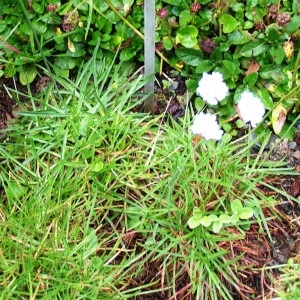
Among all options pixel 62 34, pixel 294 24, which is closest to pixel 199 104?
pixel 294 24

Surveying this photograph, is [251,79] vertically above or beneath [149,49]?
beneath

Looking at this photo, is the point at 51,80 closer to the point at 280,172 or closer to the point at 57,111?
the point at 57,111

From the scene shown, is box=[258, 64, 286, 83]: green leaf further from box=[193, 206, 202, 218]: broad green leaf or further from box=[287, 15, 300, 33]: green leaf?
box=[193, 206, 202, 218]: broad green leaf

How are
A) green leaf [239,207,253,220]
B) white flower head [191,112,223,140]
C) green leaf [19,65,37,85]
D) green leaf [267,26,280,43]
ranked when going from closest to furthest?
white flower head [191,112,223,140], green leaf [239,207,253,220], green leaf [267,26,280,43], green leaf [19,65,37,85]

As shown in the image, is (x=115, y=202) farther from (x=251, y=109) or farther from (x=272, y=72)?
(x=272, y=72)

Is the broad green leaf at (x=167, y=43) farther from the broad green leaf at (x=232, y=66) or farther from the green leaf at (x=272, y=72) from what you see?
the green leaf at (x=272, y=72)

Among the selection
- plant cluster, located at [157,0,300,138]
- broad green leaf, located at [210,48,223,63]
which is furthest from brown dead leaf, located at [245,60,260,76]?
broad green leaf, located at [210,48,223,63]


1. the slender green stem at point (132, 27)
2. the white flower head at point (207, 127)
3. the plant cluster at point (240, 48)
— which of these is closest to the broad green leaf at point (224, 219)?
the white flower head at point (207, 127)
